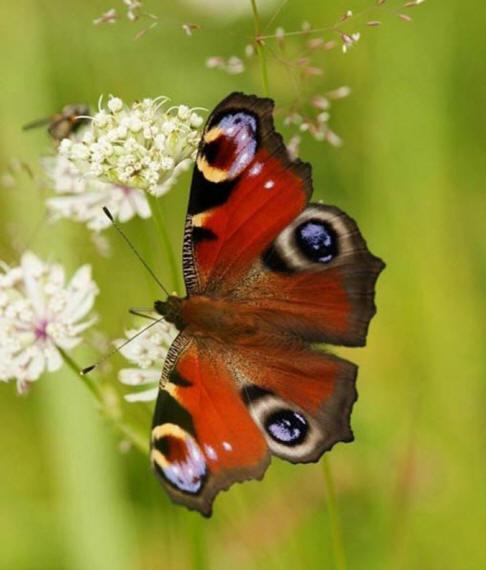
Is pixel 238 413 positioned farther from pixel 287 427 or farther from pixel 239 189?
pixel 239 189

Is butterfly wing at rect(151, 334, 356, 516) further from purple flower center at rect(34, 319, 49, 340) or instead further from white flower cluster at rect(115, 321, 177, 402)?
purple flower center at rect(34, 319, 49, 340)

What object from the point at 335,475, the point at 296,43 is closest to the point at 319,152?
the point at 296,43

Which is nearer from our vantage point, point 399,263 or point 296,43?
point 399,263

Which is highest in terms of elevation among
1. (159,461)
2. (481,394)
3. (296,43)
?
(296,43)

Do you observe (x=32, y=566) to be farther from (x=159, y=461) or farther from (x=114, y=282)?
(x=159, y=461)

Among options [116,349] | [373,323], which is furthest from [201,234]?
[373,323]

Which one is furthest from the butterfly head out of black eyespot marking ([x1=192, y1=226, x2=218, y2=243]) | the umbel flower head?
the umbel flower head

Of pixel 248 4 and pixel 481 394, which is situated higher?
pixel 248 4

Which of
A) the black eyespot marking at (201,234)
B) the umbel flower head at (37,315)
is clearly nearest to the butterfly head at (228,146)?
the black eyespot marking at (201,234)

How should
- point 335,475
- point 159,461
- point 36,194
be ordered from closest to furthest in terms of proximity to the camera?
point 159,461, point 335,475, point 36,194
